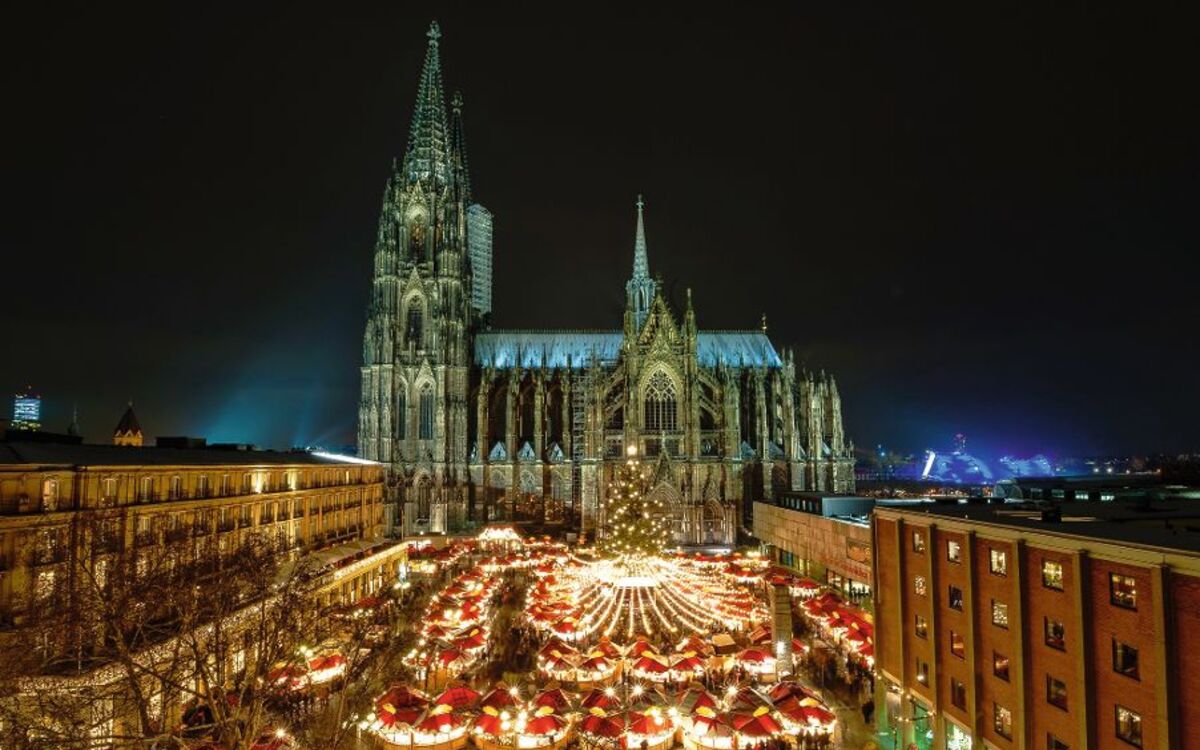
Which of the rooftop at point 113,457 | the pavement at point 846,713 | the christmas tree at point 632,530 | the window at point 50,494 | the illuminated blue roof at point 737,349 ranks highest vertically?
the illuminated blue roof at point 737,349

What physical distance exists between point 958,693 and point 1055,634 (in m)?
5.77

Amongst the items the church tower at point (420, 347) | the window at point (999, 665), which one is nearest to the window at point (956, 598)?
the window at point (999, 665)

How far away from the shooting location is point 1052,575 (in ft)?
72.0

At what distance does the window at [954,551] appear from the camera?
88.1 feet

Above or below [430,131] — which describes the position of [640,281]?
below

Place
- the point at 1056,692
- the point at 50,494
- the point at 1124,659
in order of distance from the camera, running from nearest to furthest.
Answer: the point at 1124,659 → the point at 1056,692 → the point at 50,494

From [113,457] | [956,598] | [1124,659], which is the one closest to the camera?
[1124,659]

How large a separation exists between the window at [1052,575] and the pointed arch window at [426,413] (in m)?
67.7

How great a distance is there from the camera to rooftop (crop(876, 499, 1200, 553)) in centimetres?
1980

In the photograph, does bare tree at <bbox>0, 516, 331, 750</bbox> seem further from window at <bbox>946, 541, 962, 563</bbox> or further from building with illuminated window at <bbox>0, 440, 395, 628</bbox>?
window at <bbox>946, 541, 962, 563</bbox>

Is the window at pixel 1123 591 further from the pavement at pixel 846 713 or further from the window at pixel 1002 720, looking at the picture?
the pavement at pixel 846 713

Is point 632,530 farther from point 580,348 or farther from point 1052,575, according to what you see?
point 580,348

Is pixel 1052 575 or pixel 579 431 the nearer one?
pixel 1052 575

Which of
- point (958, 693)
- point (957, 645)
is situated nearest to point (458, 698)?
point (958, 693)
